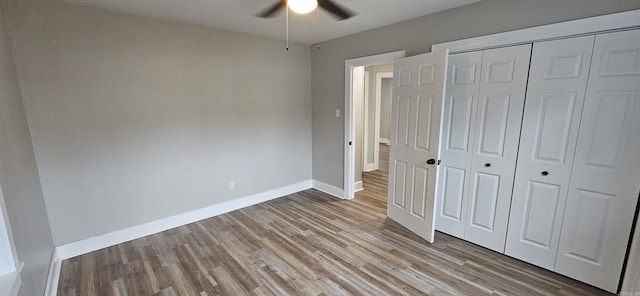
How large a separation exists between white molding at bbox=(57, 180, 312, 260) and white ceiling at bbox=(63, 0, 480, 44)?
7.50 feet

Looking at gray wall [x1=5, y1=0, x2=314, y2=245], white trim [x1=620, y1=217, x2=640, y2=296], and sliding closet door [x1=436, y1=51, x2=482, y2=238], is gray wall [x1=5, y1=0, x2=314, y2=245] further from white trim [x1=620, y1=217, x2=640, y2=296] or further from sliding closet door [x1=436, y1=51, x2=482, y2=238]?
white trim [x1=620, y1=217, x2=640, y2=296]

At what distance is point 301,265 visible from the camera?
246 centimetres

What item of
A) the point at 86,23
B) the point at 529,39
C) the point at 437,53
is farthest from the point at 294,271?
the point at 86,23

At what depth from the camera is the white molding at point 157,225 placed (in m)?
2.64

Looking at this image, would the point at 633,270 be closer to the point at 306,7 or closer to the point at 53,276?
the point at 306,7

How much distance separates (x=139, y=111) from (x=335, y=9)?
2.32 meters

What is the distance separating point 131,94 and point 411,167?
10.3 ft

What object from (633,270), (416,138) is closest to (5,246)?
Result: (416,138)

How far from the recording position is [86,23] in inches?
97.2

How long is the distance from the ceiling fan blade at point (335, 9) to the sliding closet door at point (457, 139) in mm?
1159

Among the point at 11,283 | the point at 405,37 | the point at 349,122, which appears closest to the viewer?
the point at 11,283

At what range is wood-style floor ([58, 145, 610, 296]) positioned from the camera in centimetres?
214

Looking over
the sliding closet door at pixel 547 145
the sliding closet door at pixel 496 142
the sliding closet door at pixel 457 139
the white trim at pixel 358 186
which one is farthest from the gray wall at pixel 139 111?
the sliding closet door at pixel 547 145

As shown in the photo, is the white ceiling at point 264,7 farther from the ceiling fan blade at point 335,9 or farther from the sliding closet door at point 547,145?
the sliding closet door at point 547,145
